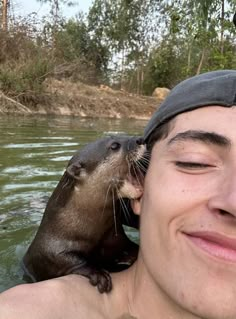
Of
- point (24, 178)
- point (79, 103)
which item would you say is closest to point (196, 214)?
point (24, 178)

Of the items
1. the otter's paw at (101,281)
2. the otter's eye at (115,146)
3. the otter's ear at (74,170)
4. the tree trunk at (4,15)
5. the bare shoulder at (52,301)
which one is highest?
the tree trunk at (4,15)

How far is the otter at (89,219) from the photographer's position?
107 inches

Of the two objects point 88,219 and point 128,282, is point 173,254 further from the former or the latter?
point 88,219

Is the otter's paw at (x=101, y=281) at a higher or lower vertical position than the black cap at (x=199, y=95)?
lower

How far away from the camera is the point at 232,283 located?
147cm

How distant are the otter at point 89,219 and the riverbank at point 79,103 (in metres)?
10.6

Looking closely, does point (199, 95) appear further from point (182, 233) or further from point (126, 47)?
point (126, 47)

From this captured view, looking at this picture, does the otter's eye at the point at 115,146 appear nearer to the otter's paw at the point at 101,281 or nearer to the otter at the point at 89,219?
the otter at the point at 89,219

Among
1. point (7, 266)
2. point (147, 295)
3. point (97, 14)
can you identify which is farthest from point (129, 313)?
point (97, 14)

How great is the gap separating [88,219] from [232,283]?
1.42 meters

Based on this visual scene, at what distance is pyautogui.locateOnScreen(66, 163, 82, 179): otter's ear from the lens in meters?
2.88

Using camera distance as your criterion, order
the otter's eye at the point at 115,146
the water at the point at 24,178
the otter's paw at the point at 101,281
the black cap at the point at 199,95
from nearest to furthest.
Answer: the black cap at the point at 199,95, the otter's paw at the point at 101,281, the otter's eye at the point at 115,146, the water at the point at 24,178

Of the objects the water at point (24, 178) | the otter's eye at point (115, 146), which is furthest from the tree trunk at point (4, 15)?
the otter's eye at point (115, 146)

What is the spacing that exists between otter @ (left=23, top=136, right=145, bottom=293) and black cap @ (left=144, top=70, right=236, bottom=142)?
0.63 meters
